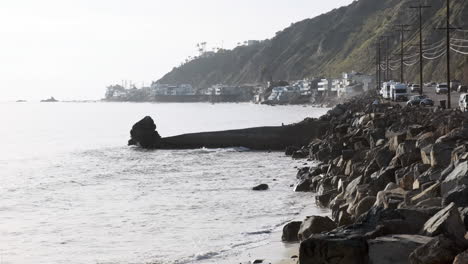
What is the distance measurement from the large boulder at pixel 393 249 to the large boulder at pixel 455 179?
271 centimetres

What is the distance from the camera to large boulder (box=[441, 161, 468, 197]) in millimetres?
13836

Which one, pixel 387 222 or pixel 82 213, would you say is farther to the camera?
pixel 82 213

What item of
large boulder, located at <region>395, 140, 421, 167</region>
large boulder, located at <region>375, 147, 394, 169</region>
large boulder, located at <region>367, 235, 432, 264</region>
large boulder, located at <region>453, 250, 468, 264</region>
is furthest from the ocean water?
large boulder, located at <region>453, 250, 468, 264</region>

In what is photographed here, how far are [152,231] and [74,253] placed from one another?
3082mm

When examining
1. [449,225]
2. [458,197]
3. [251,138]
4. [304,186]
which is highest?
[458,197]

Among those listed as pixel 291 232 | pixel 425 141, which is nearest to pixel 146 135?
pixel 425 141

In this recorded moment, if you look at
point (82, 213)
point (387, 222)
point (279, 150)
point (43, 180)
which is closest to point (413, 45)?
point (279, 150)

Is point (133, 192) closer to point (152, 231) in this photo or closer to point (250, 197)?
point (250, 197)

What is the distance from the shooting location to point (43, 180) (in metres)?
39.8

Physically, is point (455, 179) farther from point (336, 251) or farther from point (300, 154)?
point (300, 154)

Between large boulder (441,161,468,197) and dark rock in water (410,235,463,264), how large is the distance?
10.5ft

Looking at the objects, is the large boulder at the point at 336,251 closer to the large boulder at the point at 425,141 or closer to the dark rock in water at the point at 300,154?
the large boulder at the point at 425,141

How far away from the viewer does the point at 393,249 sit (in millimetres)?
11078

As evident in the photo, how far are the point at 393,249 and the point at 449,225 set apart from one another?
2.85ft
